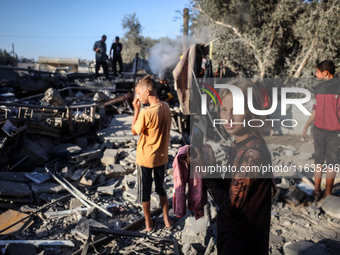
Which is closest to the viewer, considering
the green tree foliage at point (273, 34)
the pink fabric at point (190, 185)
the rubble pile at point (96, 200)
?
the pink fabric at point (190, 185)

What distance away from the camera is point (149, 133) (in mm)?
3131

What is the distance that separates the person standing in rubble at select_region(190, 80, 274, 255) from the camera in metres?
1.42

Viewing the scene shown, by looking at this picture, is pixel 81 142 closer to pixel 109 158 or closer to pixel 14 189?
pixel 109 158

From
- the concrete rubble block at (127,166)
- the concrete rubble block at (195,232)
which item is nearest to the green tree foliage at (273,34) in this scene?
the concrete rubble block at (127,166)

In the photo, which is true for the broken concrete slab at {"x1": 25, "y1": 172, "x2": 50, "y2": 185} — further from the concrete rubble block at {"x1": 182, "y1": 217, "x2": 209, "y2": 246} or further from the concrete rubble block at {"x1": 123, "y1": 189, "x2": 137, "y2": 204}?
the concrete rubble block at {"x1": 182, "y1": 217, "x2": 209, "y2": 246}

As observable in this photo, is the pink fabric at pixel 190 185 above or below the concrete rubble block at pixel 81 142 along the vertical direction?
above

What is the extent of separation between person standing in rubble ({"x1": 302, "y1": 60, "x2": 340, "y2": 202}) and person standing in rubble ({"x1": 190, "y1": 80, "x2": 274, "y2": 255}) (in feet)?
9.87

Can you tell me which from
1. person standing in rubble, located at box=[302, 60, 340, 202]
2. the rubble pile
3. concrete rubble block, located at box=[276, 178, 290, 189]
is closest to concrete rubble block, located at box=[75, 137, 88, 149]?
the rubble pile

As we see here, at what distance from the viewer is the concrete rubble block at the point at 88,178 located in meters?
5.03

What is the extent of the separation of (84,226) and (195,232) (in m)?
1.60

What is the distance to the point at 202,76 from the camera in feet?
26.9

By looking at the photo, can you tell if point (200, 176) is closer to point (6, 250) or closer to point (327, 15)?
point (6, 250)

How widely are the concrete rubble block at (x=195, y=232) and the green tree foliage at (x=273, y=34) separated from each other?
8897 millimetres

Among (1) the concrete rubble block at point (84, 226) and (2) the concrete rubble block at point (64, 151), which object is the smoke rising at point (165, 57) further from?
(1) the concrete rubble block at point (84, 226)
